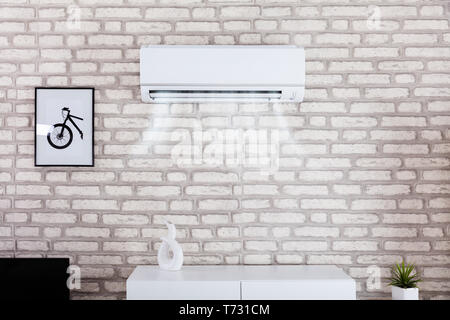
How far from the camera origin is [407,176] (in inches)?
99.0

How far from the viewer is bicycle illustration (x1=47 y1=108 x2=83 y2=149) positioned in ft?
8.21

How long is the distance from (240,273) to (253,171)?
614 millimetres

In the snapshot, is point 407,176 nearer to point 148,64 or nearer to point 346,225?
point 346,225

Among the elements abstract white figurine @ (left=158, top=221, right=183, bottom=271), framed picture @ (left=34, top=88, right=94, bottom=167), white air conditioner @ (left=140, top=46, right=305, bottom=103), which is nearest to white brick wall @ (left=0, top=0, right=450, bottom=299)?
framed picture @ (left=34, top=88, right=94, bottom=167)

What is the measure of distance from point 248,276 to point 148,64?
1.28m

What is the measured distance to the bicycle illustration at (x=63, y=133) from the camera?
2504mm

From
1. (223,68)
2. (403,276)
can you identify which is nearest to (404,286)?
(403,276)

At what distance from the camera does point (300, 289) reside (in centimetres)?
216

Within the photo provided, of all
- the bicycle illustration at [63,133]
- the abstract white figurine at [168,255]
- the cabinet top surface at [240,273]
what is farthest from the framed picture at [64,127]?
the cabinet top surface at [240,273]

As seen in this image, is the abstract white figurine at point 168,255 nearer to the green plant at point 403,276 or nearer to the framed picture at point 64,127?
the framed picture at point 64,127

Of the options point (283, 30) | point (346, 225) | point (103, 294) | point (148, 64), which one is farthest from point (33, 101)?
point (346, 225)

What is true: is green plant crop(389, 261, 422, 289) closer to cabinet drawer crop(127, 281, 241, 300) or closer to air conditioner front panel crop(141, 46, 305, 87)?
cabinet drawer crop(127, 281, 241, 300)

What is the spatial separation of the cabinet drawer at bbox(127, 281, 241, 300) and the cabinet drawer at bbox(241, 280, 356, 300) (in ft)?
0.26
